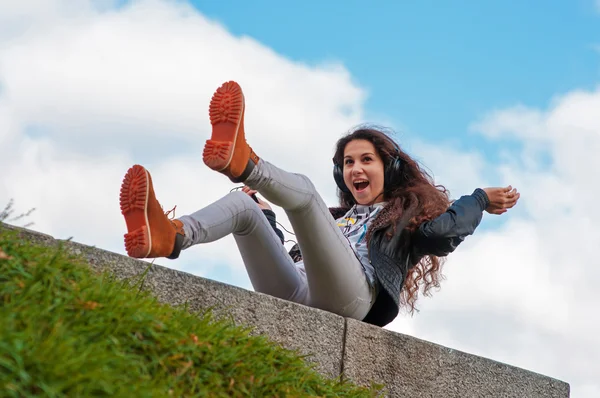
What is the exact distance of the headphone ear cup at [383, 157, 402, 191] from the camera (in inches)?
212

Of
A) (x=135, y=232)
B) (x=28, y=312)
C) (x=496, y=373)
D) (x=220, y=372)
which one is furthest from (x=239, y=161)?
(x=496, y=373)

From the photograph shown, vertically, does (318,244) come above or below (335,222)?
below

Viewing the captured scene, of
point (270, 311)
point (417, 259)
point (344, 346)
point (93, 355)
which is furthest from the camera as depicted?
point (417, 259)

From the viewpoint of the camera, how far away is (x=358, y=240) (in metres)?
5.20

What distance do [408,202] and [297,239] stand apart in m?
0.93

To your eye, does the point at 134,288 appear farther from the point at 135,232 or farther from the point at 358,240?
the point at 358,240

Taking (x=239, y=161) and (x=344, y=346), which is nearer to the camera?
(x=239, y=161)

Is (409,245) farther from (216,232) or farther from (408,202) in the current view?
(216,232)

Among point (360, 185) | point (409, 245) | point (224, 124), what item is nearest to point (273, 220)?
point (360, 185)

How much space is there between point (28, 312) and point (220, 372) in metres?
0.79

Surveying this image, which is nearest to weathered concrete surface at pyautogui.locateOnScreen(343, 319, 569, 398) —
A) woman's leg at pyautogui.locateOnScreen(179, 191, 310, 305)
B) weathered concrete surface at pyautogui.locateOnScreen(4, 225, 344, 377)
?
weathered concrete surface at pyautogui.locateOnScreen(4, 225, 344, 377)

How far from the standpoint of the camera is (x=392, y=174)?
5.39m

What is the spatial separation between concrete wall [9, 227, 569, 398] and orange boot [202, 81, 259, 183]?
0.54 metres

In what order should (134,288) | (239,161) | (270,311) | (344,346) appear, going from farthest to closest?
(344,346), (270,311), (239,161), (134,288)
